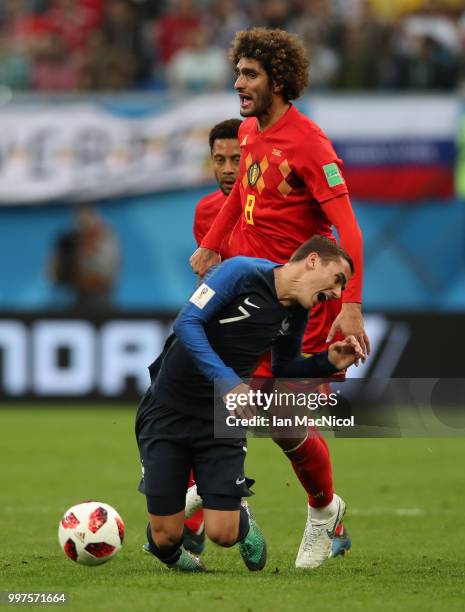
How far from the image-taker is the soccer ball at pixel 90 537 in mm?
6266

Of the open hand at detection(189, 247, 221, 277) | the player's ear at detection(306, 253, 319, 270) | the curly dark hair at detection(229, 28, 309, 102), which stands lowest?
the open hand at detection(189, 247, 221, 277)

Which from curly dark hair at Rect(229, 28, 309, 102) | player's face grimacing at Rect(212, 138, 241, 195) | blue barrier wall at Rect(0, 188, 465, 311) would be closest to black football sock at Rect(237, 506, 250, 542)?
player's face grimacing at Rect(212, 138, 241, 195)

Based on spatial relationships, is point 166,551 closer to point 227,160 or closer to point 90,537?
point 90,537

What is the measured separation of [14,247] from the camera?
17.6m

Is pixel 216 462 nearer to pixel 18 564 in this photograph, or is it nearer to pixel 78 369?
pixel 18 564

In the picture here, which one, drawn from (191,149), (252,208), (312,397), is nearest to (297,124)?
(252,208)

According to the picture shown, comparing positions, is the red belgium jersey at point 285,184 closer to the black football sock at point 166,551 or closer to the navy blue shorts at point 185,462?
the navy blue shorts at point 185,462

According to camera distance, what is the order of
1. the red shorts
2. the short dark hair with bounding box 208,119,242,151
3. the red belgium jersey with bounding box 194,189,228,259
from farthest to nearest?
the red belgium jersey with bounding box 194,189,228,259
the short dark hair with bounding box 208,119,242,151
the red shorts

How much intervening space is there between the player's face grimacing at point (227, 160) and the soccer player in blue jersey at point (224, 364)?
1388 millimetres

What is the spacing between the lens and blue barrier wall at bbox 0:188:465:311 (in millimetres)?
17219

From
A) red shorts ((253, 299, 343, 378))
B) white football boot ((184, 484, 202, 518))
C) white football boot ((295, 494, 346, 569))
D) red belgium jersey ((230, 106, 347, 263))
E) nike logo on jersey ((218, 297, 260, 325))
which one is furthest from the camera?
white football boot ((184, 484, 202, 518))

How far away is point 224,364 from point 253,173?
1302mm

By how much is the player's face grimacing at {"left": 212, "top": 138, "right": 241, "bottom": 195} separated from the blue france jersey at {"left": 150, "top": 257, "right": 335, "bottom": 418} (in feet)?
4.55

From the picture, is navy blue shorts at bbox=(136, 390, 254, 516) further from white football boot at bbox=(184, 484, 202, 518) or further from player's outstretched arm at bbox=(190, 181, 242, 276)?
player's outstretched arm at bbox=(190, 181, 242, 276)
